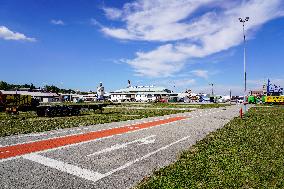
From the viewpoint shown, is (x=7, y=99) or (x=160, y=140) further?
(x=7, y=99)

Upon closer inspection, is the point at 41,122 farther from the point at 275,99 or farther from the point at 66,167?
the point at 275,99

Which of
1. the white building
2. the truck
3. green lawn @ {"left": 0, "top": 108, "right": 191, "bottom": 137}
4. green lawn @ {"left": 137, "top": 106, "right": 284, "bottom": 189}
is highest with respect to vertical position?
the white building

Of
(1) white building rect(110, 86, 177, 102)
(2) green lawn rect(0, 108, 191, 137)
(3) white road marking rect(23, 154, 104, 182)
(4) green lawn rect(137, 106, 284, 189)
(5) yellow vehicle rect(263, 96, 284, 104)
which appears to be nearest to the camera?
(4) green lawn rect(137, 106, 284, 189)

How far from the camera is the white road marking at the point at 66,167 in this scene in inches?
320

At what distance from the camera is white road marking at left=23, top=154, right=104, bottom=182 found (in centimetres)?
813

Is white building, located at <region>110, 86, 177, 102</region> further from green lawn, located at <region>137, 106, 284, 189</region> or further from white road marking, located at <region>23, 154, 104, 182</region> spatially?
white road marking, located at <region>23, 154, 104, 182</region>

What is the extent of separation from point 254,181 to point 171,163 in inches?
118

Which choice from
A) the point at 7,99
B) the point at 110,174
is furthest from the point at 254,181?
the point at 7,99

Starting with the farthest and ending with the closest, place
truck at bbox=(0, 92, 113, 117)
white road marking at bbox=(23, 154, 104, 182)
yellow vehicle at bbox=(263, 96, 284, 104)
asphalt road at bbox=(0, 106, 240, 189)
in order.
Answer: yellow vehicle at bbox=(263, 96, 284, 104)
truck at bbox=(0, 92, 113, 117)
white road marking at bbox=(23, 154, 104, 182)
asphalt road at bbox=(0, 106, 240, 189)

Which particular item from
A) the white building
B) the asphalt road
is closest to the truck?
the asphalt road

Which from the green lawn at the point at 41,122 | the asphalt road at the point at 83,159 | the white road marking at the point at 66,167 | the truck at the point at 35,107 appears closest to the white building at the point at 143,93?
the truck at the point at 35,107

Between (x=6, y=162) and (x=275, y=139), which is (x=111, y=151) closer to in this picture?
(x=6, y=162)

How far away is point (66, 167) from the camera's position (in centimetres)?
902

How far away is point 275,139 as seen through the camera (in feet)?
49.2
